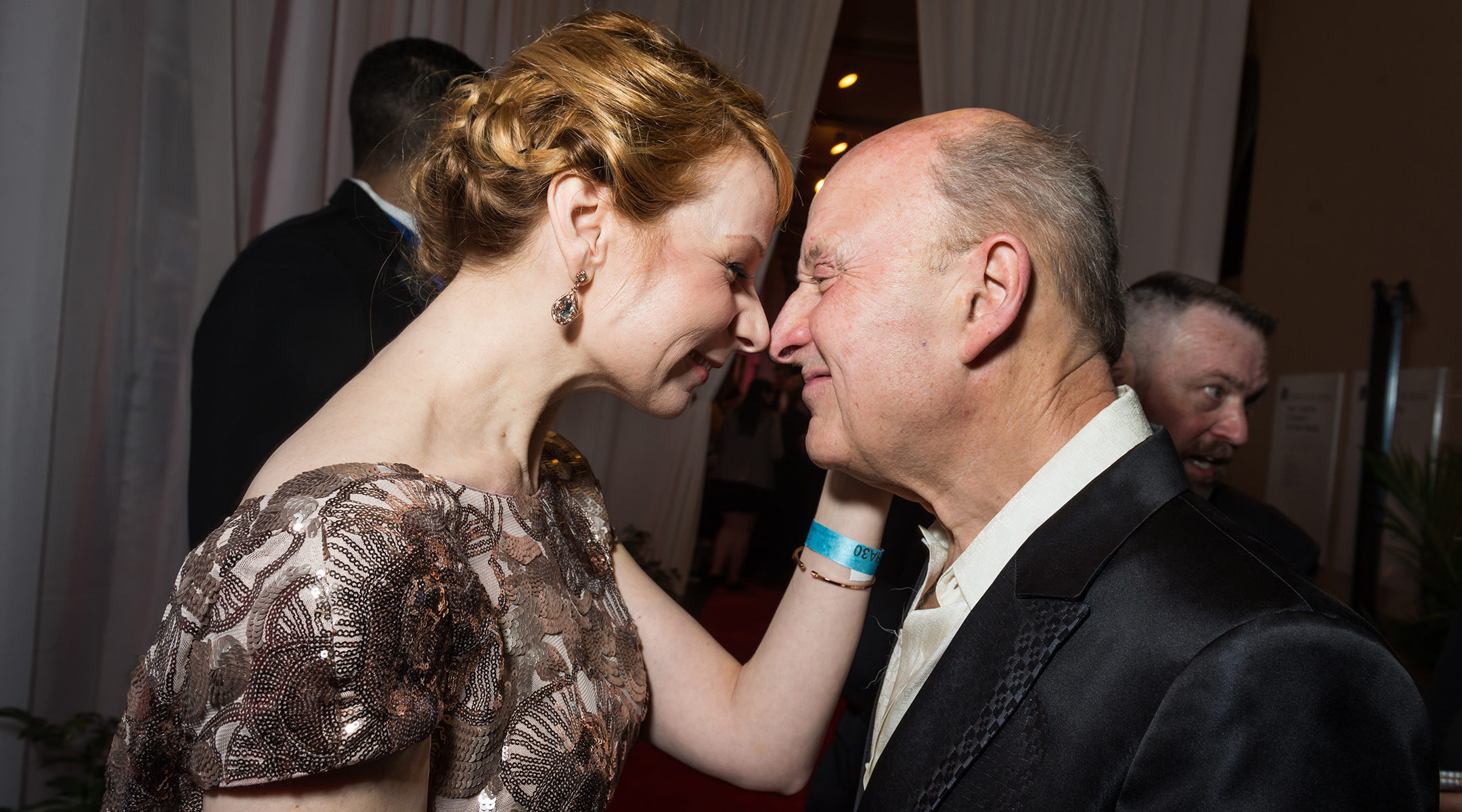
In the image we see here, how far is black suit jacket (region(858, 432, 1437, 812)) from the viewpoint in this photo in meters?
0.79

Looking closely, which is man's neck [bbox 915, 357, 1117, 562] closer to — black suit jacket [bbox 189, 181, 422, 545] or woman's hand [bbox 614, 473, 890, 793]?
woman's hand [bbox 614, 473, 890, 793]

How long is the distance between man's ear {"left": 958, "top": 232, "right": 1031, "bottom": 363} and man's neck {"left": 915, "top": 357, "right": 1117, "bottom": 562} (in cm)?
8

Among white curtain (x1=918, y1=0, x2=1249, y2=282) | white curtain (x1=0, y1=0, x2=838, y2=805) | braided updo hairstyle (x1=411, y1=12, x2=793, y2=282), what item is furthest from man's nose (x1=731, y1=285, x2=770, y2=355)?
white curtain (x1=918, y1=0, x2=1249, y2=282)

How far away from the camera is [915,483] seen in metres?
1.27

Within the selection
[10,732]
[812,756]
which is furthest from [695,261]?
[10,732]

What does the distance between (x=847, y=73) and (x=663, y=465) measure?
2.96m

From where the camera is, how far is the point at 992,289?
3.75ft

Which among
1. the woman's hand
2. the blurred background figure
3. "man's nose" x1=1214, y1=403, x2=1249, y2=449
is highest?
"man's nose" x1=1214, y1=403, x2=1249, y2=449

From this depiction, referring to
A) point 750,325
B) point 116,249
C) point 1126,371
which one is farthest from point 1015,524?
point 116,249

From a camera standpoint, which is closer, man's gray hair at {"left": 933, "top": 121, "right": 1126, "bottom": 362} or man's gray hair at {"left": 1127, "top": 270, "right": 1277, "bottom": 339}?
man's gray hair at {"left": 933, "top": 121, "right": 1126, "bottom": 362}

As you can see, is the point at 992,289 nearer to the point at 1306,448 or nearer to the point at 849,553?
the point at 849,553

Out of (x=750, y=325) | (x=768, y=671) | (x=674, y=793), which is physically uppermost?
(x=750, y=325)

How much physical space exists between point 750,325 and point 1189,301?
167cm

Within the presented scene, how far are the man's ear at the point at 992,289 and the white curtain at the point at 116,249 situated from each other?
1.94 m
